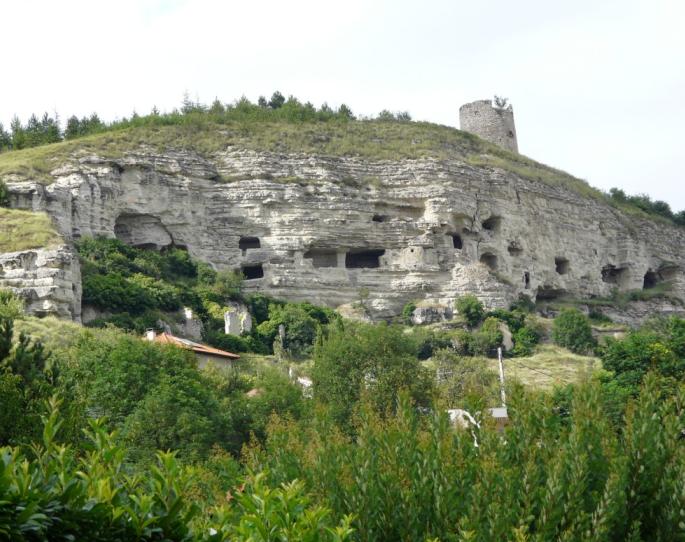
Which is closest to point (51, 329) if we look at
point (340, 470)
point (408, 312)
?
point (408, 312)

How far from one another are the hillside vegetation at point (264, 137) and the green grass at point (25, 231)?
726 centimetres

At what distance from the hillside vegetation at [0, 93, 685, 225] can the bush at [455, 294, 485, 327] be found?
13142mm

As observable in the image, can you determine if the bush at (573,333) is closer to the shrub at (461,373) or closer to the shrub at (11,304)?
the shrub at (461,373)

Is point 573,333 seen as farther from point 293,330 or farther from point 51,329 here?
point 51,329

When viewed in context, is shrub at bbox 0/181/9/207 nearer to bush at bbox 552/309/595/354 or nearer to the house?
the house

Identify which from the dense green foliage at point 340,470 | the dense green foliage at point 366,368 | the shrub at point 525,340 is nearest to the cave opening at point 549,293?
the shrub at point 525,340

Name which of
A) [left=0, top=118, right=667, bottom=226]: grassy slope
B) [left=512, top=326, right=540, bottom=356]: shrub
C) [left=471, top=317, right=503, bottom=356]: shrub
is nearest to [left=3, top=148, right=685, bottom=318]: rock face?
[left=0, top=118, right=667, bottom=226]: grassy slope

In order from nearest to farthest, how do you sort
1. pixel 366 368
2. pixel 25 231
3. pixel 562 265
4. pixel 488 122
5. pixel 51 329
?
1. pixel 366 368
2. pixel 51 329
3. pixel 25 231
4. pixel 562 265
5. pixel 488 122

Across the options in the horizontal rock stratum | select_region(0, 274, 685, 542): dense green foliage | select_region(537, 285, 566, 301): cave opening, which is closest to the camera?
select_region(0, 274, 685, 542): dense green foliage

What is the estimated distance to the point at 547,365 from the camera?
5247cm

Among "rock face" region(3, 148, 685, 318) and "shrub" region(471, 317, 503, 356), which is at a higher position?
"rock face" region(3, 148, 685, 318)

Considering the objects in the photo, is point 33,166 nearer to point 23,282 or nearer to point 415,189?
point 23,282

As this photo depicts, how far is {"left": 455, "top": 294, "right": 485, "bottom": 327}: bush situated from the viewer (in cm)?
5728

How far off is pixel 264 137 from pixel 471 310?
58.7 feet
